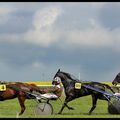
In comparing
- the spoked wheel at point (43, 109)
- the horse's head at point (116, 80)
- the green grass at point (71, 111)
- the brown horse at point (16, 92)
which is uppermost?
the horse's head at point (116, 80)

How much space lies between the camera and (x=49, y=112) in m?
22.1

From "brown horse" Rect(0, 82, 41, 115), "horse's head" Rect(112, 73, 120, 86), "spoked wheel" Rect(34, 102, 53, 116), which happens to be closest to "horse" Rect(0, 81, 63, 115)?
"brown horse" Rect(0, 82, 41, 115)

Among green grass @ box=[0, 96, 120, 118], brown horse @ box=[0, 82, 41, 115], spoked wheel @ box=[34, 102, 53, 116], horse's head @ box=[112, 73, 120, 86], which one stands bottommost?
green grass @ box=[0, 96, 120, 118]

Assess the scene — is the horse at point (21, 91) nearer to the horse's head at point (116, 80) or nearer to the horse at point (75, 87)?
the horse at point (75, 87)

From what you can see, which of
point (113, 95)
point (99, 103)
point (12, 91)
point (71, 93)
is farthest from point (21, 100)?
point (99, 103)

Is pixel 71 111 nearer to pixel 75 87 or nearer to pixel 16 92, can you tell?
pixel 75 87

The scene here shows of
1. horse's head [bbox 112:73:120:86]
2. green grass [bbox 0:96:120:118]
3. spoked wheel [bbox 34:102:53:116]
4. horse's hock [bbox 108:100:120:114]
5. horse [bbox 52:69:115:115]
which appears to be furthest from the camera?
horse's head [bbox 112:73:120:86]

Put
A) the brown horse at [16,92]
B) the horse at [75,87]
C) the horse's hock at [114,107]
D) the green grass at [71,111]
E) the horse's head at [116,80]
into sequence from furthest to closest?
the horse's head at [116,80] → the horse at [75,87] → the brown horse at [16,92] → the horse's hock at [114,107] → the green grass at [71,111]

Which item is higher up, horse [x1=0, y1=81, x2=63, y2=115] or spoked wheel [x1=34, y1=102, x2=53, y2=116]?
horse [x1=0, y1=81, x2=63, y2=115]

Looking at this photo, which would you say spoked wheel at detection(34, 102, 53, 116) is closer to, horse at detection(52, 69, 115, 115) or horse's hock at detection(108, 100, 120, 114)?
horse at detection(52, 69, 115, 115)

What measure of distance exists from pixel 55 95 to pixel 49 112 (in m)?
0.82

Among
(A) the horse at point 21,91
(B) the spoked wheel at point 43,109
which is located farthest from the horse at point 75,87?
(B) the spoked wheel at point 43,109

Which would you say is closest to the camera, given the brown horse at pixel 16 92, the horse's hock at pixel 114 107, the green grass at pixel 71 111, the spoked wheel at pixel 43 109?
the green grass at pixel 71 111

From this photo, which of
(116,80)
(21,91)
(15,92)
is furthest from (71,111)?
(15,92)
